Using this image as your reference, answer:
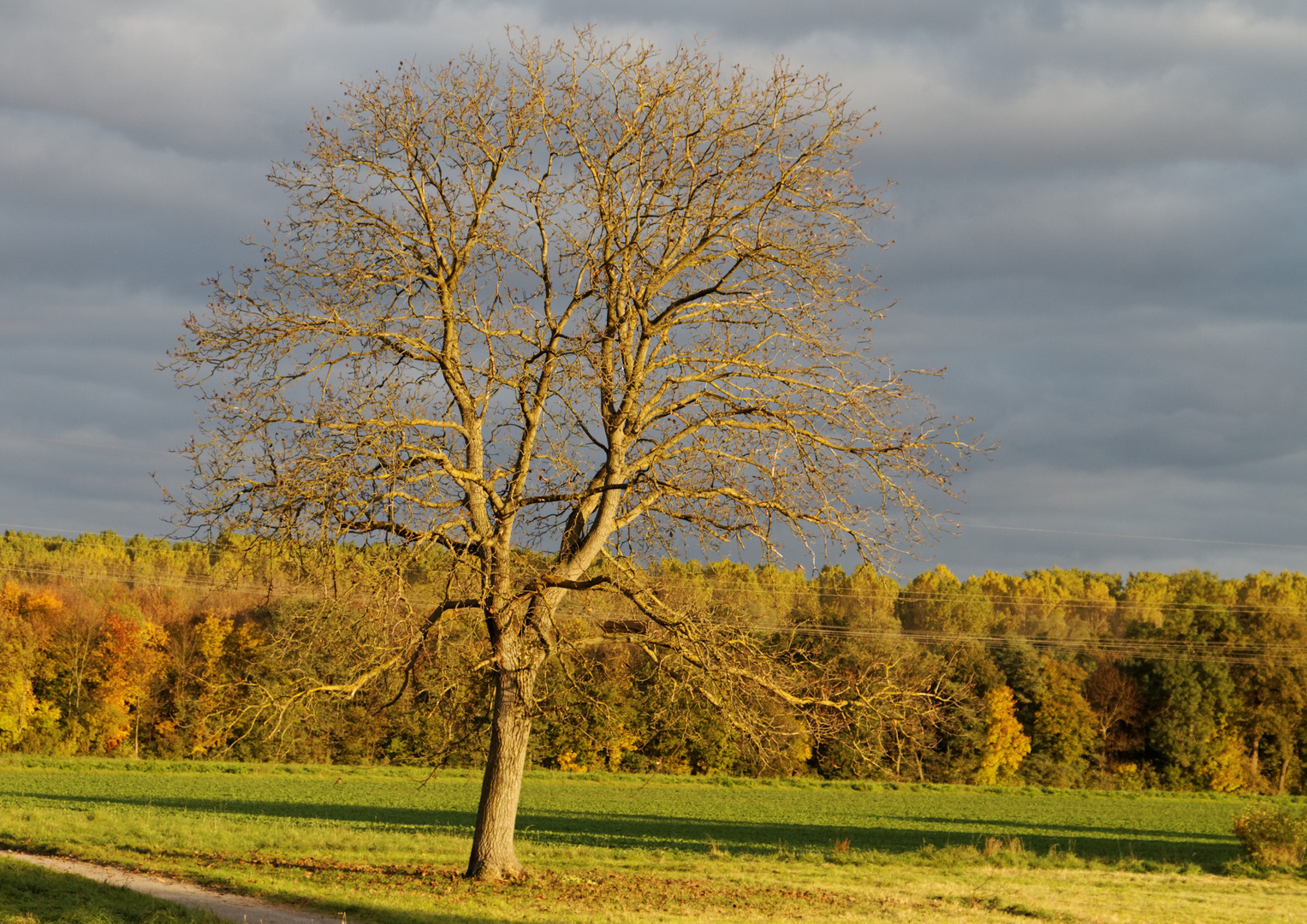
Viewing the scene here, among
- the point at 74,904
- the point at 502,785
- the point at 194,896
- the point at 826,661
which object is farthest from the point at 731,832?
the point at 74,904

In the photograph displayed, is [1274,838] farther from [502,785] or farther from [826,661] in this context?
[502,785]

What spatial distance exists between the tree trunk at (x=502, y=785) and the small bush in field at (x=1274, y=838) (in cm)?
1672

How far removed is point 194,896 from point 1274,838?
21049 mm

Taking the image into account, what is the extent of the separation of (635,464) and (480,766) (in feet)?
135

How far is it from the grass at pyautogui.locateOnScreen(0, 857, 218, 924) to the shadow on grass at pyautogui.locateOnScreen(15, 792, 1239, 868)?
13.6m

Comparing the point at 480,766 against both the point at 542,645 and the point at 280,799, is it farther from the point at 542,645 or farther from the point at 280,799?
the point at 542,645

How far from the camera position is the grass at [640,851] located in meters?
14.1

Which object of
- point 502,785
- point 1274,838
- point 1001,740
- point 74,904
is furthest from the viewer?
point 1001,740

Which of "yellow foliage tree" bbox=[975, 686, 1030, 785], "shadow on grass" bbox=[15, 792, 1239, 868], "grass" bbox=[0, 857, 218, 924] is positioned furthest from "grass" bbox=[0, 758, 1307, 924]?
"yellow foliage tree" bbox=[975, 686, 1030, 785]

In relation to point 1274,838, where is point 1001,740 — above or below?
below

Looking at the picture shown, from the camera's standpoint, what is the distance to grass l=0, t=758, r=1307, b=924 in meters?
14.1

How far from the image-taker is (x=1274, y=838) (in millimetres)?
23406

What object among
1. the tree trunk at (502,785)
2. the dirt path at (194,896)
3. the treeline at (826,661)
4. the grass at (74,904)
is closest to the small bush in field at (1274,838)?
Answer: the treeline at (826,661)

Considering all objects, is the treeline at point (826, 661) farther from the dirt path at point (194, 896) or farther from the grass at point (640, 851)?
the dirt path at point (194, 896)
